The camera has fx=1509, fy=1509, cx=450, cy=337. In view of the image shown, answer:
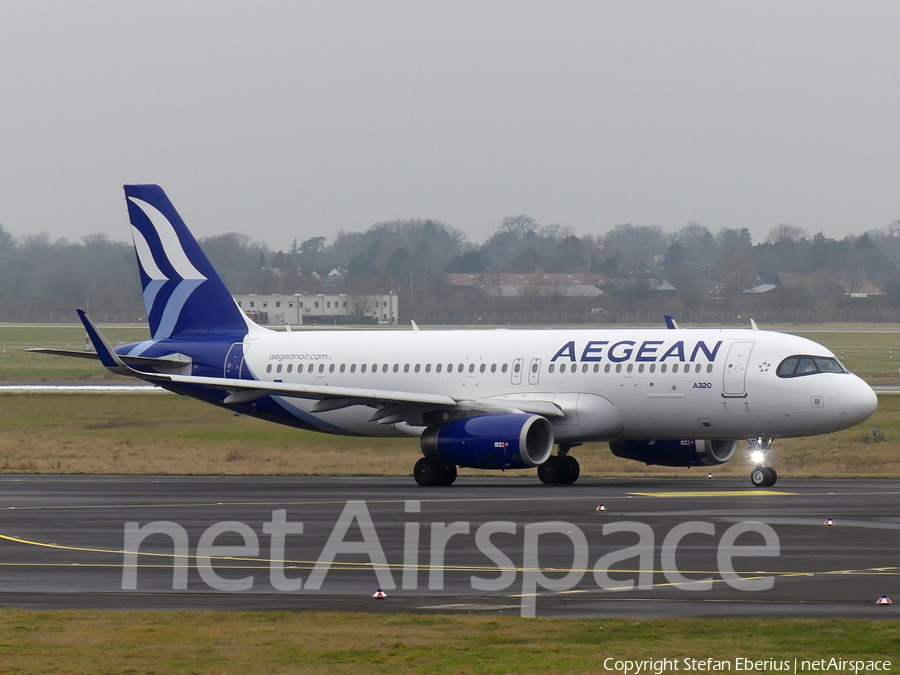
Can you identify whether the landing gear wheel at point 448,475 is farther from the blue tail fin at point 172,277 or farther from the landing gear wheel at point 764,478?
the blue tail fin at point 172,277

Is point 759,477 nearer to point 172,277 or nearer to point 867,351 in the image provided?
point 172,277

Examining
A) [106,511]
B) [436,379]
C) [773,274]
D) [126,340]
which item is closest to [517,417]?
[436,379]

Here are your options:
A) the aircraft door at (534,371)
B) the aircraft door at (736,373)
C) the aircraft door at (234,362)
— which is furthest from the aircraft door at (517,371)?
the aircraft door at (234,362)

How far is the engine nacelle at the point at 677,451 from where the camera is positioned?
37.5m

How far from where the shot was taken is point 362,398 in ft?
117

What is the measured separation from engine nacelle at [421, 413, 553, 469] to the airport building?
312 ft

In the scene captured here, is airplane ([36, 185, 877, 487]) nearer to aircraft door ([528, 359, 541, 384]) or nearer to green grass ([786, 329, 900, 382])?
aircraft door ([528, 359, 541, 384])

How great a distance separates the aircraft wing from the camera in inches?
1403

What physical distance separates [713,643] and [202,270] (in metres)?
31.5

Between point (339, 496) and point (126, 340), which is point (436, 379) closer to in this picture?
point (339, 496)

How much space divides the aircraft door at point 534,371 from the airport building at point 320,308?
93.4 m

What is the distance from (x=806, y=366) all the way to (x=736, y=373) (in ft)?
5.44

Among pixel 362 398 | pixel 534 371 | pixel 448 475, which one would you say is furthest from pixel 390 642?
pixel 534 371

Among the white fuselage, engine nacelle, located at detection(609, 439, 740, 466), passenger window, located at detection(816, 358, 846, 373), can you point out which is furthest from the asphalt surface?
engine nacelle, located at detection(609, 439, 740, 466)
